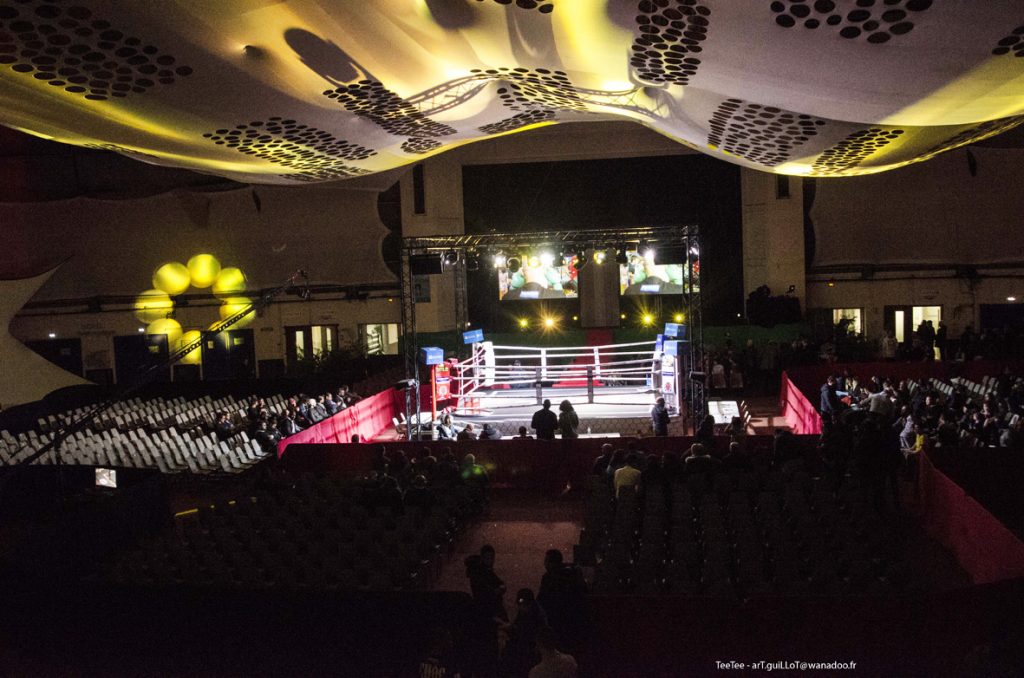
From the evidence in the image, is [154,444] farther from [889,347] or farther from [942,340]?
[942,340]

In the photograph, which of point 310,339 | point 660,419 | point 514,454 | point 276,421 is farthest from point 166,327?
point 660,419

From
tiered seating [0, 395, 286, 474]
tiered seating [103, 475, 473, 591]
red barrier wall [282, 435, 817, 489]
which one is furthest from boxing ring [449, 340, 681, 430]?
tiered seating [103, 475, 473, 591]

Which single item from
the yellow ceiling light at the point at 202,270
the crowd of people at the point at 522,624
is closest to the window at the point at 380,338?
the yellow ceiling light at the point at 202,270

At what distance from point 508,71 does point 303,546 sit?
4.81 m

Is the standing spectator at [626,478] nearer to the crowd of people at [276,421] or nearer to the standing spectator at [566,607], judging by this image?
the standing spectator at [566,607]

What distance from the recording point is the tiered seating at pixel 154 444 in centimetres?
1298

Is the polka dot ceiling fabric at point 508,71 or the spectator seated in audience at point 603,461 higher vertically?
the polka dot ceiling fabric at point 508,71

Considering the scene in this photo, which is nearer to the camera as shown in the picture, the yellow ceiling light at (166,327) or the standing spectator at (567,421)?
the standing spectator at (567,421)

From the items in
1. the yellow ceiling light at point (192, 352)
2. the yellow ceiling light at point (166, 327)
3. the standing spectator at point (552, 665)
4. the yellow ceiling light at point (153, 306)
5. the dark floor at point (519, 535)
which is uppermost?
the yellow ceiling light at point (153, 306)

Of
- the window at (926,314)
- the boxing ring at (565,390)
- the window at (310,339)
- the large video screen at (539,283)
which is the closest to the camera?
the boxing ring at (565,390)

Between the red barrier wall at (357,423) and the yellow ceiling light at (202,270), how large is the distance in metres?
7.88

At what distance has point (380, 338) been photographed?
1019 inches

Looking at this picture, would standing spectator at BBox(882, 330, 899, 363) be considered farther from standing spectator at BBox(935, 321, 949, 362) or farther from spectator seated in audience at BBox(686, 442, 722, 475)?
spectator seated in audience at BBox(686, 442, 722, 475)

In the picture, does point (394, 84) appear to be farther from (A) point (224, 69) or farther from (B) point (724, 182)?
(B) point (724, 182)
